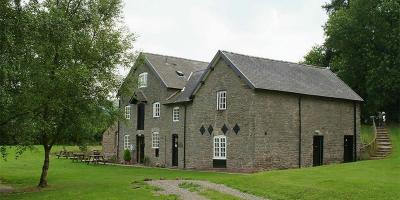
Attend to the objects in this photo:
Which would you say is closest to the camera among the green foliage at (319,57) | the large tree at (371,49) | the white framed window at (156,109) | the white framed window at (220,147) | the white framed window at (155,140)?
the white framed window at (220,147)

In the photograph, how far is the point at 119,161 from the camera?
159 feet

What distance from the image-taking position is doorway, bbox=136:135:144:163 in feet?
151

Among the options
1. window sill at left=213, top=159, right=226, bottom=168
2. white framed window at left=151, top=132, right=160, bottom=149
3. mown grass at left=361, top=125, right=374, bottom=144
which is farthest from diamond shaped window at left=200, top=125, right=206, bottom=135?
mown grass at left=361, top=125, right=374, bottom=144

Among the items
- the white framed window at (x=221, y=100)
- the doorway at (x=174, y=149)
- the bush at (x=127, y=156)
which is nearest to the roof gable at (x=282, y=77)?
the white framed window at (x=221, y=100)

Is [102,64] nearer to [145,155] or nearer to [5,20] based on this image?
[5,20]

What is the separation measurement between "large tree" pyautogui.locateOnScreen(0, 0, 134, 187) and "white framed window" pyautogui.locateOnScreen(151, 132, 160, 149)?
56.0 ft

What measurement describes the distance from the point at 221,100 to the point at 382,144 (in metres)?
14.1

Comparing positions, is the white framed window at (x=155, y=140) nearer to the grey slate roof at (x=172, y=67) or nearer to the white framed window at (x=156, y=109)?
the white framed window at (x=156, y=109)

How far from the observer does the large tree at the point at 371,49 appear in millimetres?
48031

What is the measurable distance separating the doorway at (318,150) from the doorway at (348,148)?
313 centimetres

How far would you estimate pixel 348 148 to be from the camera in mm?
39219

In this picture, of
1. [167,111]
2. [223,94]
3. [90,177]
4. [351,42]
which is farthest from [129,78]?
[351,42]

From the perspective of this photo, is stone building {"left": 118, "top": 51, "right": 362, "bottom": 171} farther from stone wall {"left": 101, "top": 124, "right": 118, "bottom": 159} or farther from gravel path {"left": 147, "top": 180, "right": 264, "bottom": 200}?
stone wall {"left": 101, "top": 124, "right": 118, "bottom": 159}

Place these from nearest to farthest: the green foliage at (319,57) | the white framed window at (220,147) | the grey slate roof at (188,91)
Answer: the white framed window at (220,147), the grey slate roof at (188,91), the green foliage at (319,57)
